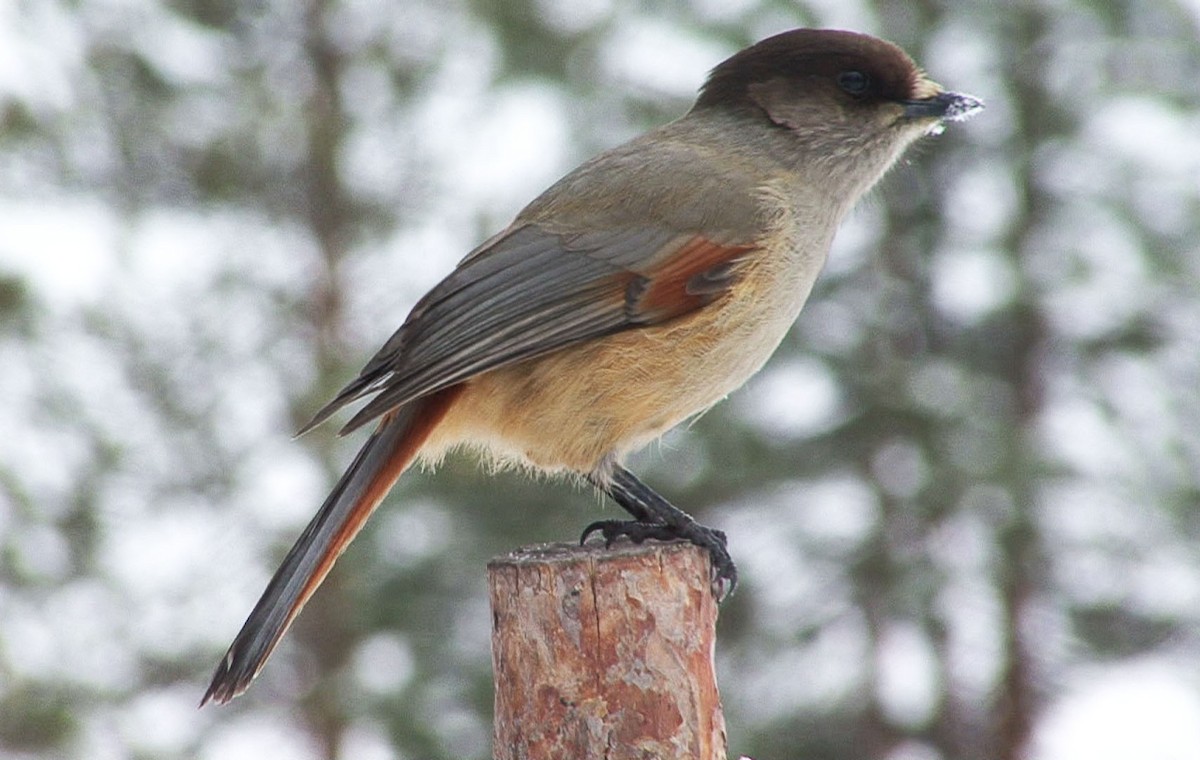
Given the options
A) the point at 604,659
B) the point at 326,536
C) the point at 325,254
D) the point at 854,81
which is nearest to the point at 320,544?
the point at 326,536

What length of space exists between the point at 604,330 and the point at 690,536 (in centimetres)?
58

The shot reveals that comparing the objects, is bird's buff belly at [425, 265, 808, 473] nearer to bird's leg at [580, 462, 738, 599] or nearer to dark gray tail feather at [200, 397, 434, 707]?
bird's leg at [580, 462, 738, 599]

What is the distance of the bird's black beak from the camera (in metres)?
4.71

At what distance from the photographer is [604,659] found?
3252 millimetres

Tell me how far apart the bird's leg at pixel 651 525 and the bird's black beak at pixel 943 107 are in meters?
1.44

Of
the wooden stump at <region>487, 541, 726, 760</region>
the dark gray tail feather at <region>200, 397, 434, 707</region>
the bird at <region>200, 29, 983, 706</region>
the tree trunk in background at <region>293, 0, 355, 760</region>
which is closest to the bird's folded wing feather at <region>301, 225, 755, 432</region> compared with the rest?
the bird at <region>200, 29, 983, 706</region>

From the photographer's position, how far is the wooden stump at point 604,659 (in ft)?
10.6

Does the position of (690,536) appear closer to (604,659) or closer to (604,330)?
(604,330)

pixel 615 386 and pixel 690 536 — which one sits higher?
Answer: pixel 615 386

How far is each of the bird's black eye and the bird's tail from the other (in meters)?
1.56

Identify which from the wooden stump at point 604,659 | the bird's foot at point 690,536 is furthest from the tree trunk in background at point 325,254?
the wooden stump at point 604,659

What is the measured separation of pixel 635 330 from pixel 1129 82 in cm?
492

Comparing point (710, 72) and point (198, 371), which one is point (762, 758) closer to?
point (198, 371)

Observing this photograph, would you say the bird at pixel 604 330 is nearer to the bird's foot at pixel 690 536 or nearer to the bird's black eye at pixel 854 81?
the bird's foot at pixel 690 536
